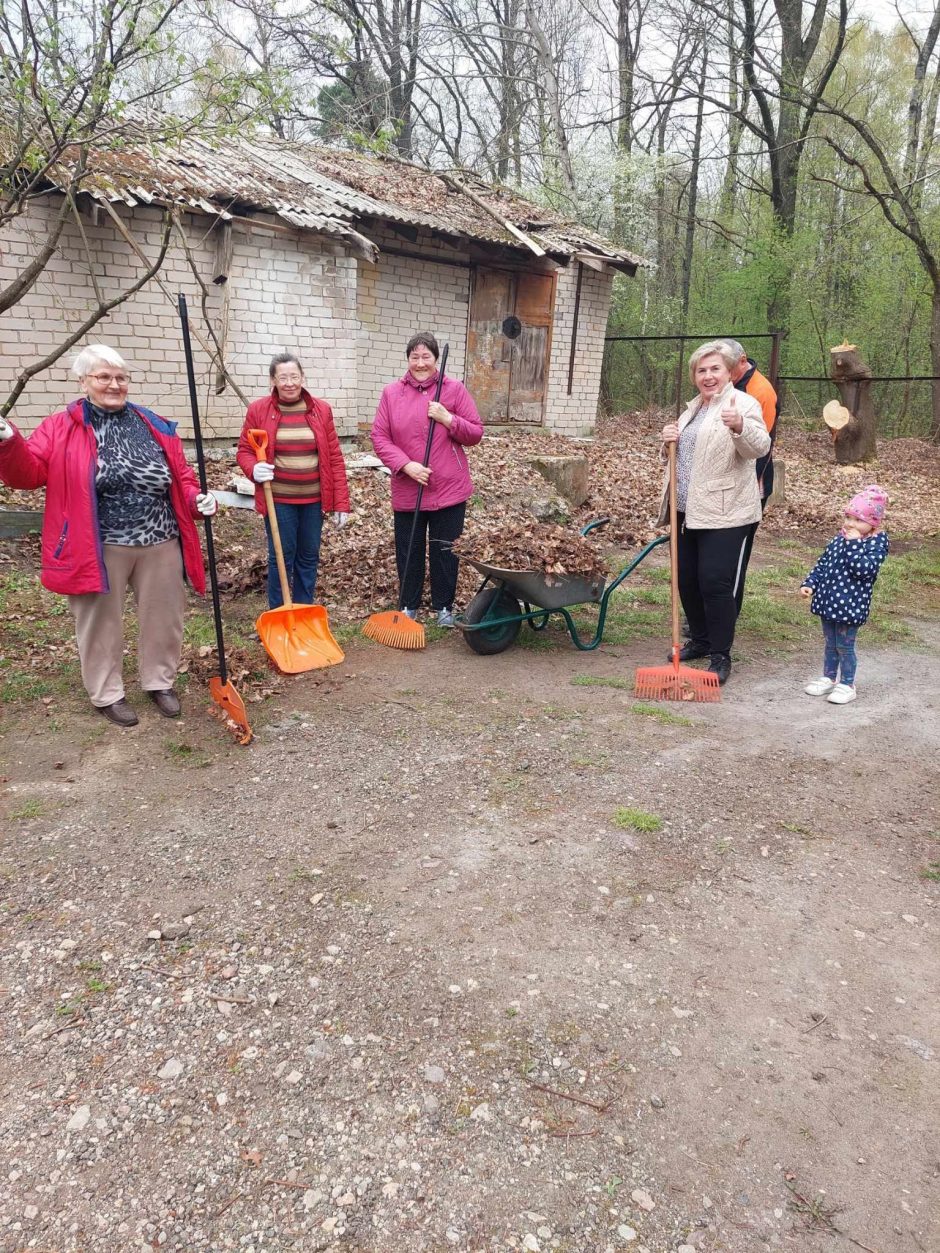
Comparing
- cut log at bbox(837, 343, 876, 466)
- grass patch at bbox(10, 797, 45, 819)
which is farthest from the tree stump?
grass patch at bbox(10, 797, 45, 819)

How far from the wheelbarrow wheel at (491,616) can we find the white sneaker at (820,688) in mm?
1788

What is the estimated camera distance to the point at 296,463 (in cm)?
484

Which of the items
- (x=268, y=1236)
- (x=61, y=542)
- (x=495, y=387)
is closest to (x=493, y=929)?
(x=268, y=1236)

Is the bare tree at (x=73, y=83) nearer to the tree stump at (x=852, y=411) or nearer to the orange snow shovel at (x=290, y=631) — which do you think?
the orange snow shovel at (x=290, y=631)

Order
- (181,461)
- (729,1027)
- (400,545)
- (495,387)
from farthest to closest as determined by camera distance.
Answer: (495,387)
(400,545)
(181,461)
(729,1027)

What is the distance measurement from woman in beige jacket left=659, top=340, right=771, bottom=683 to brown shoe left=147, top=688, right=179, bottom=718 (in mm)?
2955

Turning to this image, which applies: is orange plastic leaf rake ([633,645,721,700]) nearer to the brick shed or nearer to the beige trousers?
the beige trousers

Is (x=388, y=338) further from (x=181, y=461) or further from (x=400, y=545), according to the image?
(x=181, y=461)

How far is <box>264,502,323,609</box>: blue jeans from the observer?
4953 millimetres

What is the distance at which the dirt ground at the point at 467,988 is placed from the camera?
1.86m

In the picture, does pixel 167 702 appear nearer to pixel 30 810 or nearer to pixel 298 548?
pixel 30 810

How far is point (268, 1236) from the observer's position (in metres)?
1.77

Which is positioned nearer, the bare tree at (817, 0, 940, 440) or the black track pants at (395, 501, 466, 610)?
the black track pants at (395, 501, 466, 610)

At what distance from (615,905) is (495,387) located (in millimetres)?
11910
